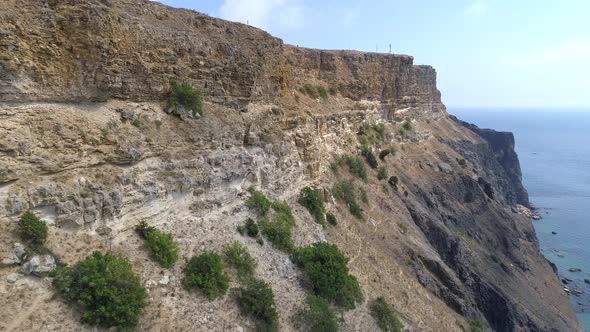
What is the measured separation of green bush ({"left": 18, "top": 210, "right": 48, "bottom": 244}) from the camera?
41.3 feet

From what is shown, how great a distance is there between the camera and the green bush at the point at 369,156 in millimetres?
41531

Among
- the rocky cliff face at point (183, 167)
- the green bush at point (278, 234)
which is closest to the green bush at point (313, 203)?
the rocky cliff face at point (183, 167)

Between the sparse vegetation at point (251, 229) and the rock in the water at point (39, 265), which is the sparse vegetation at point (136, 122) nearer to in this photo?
the rock in the water at point (39, 265)

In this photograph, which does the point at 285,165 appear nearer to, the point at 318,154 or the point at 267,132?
the point at 267,132

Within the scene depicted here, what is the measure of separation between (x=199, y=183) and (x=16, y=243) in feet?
25.7

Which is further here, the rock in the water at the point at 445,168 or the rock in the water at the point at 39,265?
the rock in the water at the point at 445,168

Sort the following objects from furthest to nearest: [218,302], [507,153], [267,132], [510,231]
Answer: [507,153] → [510,231] → [267,132] → [218,302]

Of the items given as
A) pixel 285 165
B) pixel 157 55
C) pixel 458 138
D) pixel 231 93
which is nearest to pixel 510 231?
pixel 458 138

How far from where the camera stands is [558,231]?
7400cm

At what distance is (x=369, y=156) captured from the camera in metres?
41.8

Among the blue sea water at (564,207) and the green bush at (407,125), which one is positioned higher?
the green bush at (407,125)

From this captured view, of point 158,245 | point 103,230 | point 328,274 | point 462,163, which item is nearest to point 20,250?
point 103,230

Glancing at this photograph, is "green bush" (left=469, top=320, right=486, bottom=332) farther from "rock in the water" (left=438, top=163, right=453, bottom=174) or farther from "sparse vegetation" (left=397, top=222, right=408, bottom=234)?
"rock in the water" (left=438, top=163, right=453, bottom=174)

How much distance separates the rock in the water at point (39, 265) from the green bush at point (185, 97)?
8.21 metres
